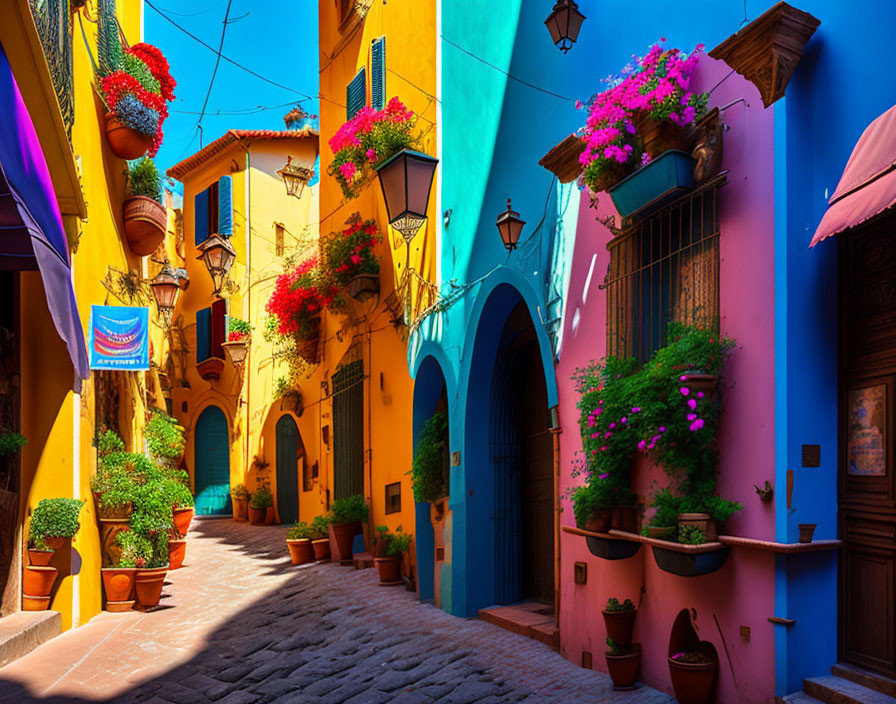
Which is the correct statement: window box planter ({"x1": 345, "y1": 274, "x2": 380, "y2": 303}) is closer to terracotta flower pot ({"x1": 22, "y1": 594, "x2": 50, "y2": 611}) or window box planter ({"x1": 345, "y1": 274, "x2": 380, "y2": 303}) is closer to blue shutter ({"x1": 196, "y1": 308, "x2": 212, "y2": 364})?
terracotta flower pot ({"x1": 22, "y1": 594, "x2": 50, "y2": 611})

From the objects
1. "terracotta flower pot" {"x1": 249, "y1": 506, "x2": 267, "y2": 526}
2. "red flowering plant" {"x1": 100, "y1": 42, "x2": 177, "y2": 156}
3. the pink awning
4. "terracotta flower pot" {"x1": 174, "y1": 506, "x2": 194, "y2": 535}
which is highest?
"red flowering plant" {"x1": 100, "y1": 42, "x2": 177, "y2": 156}

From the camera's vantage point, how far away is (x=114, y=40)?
11.6 meters

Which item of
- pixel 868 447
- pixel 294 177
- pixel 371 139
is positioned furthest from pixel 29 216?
pixel 294 177

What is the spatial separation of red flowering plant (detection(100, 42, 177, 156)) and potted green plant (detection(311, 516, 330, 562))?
6.44 m

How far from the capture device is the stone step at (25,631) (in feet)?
23.2

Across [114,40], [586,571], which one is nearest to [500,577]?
[586,571]

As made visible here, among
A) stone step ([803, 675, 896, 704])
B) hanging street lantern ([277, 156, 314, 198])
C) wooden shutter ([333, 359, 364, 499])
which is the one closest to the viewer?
stone step ([803, 675, 896, 704])

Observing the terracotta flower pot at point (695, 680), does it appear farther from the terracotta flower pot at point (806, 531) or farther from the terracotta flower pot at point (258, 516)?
the terracotta flower pot at point (258, 516)

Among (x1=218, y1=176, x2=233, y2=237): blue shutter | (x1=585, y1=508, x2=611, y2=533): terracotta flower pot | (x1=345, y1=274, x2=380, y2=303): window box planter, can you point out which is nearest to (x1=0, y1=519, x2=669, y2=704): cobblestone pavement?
(x1=585, y1=508, x2=611, y2=533): terracotta flower pot

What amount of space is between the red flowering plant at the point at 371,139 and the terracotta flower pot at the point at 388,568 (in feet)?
18.2

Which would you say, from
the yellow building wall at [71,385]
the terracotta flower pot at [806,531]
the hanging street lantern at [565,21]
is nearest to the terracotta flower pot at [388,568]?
the yellow building wall at [71,385]

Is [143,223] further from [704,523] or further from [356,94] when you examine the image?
[704,523]

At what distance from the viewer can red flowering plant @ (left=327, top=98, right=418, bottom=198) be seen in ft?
36.6

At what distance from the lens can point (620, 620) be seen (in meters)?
5.98
